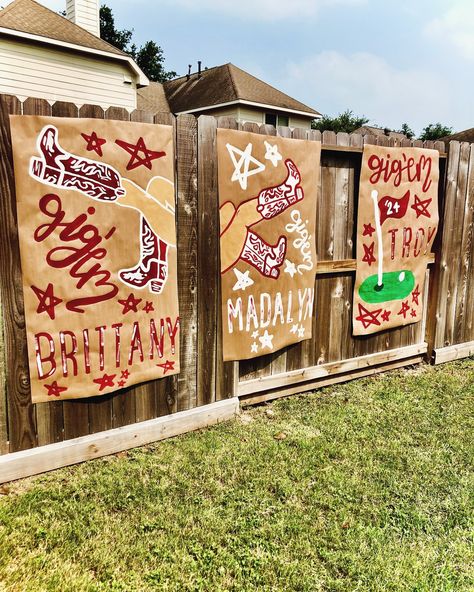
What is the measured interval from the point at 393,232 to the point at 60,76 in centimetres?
1168

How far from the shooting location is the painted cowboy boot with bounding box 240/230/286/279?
3.45 m

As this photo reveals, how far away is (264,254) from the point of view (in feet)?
11.6

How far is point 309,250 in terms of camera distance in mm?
3805

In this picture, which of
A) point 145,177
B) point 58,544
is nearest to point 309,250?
point 145,177

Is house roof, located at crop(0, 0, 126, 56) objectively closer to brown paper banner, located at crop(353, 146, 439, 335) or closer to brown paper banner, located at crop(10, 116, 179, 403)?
brown paper banner, located at crop(353, 146, 439, 335)

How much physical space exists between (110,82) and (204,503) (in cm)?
1364

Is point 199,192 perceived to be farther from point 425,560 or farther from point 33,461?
point 425,560

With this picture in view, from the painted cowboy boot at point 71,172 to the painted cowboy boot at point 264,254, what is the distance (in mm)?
1014

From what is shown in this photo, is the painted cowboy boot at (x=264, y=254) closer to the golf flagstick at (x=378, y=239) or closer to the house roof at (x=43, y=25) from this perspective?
the golf flagstick at (x=378, y=239)

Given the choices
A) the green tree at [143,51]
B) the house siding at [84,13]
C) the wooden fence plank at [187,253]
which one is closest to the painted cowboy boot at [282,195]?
the wooden fence plank at [187,253]

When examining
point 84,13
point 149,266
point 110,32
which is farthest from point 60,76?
point 110,32

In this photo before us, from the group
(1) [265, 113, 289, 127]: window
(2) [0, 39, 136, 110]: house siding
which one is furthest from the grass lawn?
(1) [265, 113, 289, 127]: window

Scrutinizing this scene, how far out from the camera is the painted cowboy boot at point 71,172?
2484 millimetres

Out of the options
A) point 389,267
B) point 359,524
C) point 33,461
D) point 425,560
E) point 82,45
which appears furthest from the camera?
point 82,45
